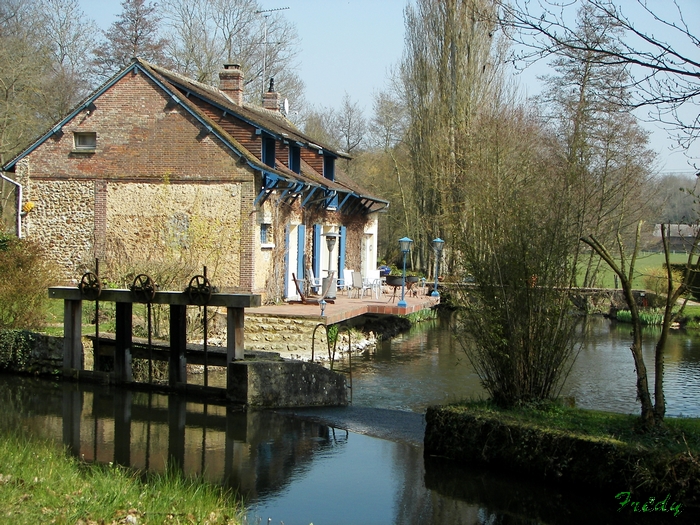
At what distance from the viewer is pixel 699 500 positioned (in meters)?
6.28

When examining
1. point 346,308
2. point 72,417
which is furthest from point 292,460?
point 346,308

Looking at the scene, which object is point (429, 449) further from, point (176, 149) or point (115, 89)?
point (115, 89)

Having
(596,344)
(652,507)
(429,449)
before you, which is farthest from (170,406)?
(596,344)

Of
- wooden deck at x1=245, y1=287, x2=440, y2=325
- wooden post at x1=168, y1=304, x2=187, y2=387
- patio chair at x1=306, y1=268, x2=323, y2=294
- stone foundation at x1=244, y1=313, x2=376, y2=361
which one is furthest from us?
patio chair at x1=306, y1=268, x2=323, y2=294

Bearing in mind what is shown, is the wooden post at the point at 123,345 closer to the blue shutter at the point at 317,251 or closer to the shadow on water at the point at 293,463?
the shadow on water at the point at 293,463

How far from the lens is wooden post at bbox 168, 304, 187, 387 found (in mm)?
11367

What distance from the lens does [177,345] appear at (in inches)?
450

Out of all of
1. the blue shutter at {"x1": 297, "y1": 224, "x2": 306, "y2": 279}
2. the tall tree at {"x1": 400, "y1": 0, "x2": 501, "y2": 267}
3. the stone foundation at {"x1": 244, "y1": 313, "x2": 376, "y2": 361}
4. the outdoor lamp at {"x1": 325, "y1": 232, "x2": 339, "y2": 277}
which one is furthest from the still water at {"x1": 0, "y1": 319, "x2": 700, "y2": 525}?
the tall tree at {"x1": 400, "y1": 0, "x2": 501, "y2": 267}

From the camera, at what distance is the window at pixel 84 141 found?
70.3 feet

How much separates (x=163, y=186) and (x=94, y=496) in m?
15.8

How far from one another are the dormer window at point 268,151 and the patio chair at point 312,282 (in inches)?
145

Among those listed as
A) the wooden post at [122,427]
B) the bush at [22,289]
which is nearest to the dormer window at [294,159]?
the bush at [22,289]

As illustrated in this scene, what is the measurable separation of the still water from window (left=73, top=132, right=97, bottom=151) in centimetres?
1083

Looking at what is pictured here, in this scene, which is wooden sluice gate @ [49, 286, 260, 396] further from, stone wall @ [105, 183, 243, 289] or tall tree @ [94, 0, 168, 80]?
tall tree @ [94, 0, 168, 80]
